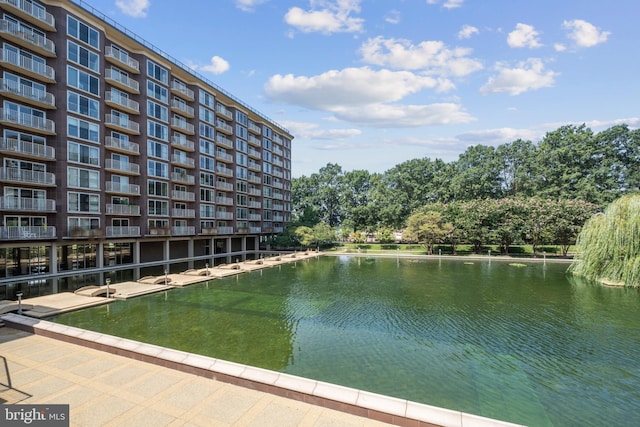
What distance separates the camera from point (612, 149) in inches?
2063

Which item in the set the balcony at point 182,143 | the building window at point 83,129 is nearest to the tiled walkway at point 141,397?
the building window at point 83,129

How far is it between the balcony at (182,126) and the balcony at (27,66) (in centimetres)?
1240

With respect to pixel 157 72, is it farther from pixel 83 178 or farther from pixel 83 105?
pixel 83 178

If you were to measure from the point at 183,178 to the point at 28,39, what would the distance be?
1744cm

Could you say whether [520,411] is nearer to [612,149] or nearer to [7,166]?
[7,166]

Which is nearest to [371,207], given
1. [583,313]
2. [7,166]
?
[583,313]

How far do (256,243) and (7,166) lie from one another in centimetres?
3470

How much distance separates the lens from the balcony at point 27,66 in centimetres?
2248

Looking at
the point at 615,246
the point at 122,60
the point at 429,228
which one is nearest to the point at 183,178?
the point at 122,60

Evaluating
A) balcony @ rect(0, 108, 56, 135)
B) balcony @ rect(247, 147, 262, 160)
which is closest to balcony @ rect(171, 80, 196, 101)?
balcony @ rect(247, 147, 262, 160)

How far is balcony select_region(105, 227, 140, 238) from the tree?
34836mm

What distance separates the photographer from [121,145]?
30.6 meters

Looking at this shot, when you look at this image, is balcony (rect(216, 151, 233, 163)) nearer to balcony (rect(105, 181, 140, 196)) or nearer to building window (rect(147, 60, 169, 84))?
building window (rect(147, 60, 169, 84))

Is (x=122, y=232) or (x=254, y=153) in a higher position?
(x=254, y=153)
